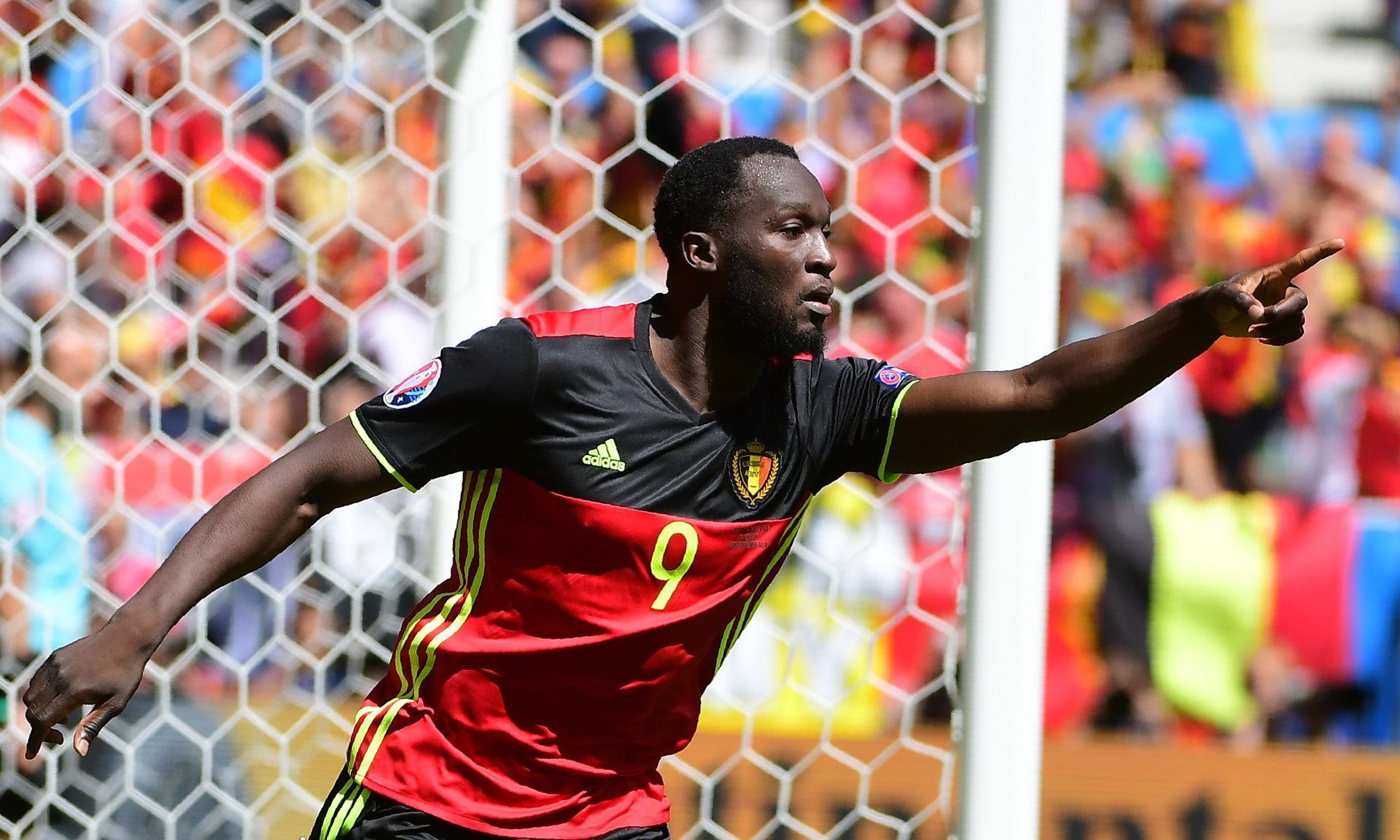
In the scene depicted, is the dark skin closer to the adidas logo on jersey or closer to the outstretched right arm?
the outstretched right arm

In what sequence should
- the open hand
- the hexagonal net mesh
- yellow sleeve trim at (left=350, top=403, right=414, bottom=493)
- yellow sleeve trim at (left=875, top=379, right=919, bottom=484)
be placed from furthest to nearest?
the hexagonal net mesh → yellow sleeve trim at (left=875, top=379, right=919, bottom=484) → yellow sleeve trim at (left=350, top=403, right=414, bottom=493) → the open hand

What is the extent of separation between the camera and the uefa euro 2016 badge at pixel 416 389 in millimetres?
2334

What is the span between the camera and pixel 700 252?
8.25ft

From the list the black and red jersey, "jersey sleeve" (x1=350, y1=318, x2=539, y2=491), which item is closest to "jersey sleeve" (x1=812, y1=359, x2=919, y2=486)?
the black and red jersey

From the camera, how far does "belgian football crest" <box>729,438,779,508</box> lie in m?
2.49

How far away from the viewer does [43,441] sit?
3.94 metres

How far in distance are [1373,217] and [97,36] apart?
443 cm

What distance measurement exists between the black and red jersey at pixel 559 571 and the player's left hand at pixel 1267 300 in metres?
0.74

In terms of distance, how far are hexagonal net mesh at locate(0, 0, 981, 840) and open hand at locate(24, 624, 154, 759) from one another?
136 centimetres

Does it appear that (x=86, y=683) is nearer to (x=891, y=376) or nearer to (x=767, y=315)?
(x=767, y=315)

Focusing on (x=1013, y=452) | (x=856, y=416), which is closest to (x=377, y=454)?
(x=856, y=416)

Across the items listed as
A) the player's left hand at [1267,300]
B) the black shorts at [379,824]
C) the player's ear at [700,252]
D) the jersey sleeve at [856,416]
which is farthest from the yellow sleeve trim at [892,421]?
the black shorts at [379,824]

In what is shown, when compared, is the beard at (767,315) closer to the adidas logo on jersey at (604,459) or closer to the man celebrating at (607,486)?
the man celebrating at (607,486)

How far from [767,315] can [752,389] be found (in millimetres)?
170
